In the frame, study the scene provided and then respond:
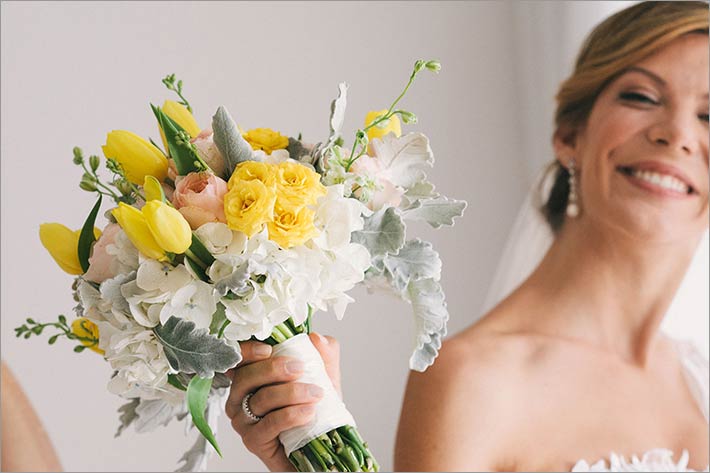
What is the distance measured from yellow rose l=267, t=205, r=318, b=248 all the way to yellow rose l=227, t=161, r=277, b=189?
0.03m

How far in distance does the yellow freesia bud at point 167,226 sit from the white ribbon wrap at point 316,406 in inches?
7.6

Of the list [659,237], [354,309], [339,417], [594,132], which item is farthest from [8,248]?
[659,237]

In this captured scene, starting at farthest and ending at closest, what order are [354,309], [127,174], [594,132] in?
1. [594,132]
2. [354,309]
3. [127,174]

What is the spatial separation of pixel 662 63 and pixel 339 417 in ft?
3.38

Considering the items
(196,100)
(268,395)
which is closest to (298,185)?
(268,395)

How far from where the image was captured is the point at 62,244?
100 centimetres

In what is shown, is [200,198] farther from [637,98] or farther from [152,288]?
[637,98]

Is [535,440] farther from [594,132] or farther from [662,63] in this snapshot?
[662,63]

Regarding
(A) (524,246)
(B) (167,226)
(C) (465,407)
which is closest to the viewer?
(B) (167,226)

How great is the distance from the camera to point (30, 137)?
5.08 feet

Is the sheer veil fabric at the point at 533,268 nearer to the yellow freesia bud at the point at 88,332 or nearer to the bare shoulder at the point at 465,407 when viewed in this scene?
the bare shoulder at the point at 465,407

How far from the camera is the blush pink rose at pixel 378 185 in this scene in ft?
3.32

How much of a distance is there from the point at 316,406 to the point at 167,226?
28 cm


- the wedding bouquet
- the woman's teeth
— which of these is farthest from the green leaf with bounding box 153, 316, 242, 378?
the woman's teeth
